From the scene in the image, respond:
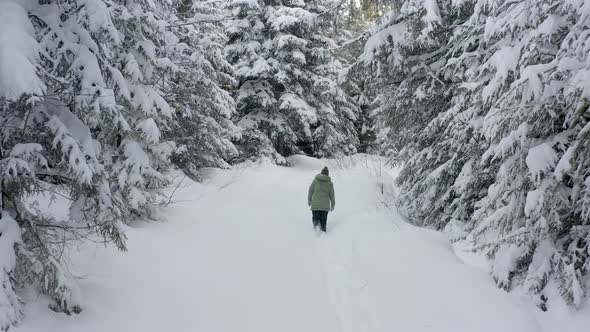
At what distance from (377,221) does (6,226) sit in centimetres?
746

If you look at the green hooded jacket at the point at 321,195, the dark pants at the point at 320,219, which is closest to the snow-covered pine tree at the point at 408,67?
the green hooded jacket at the point at 321,195

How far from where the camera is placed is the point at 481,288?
20.1 feet

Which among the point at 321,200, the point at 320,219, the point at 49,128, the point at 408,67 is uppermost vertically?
the point at 49,128

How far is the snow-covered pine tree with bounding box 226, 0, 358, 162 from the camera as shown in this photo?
20188mm

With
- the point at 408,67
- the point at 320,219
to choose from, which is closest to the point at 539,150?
the point at 408,67

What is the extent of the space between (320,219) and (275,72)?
11.2 metres

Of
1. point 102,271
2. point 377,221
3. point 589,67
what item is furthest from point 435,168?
point 102,271

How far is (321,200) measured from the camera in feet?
36.5

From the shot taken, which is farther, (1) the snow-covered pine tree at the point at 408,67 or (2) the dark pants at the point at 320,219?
(2) the dark pants at the point at 320,219

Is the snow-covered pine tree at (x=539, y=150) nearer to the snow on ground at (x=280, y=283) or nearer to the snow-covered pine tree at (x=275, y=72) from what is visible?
the snow on ground at (x=280, y=283)

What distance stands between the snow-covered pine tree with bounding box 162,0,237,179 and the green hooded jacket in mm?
5118

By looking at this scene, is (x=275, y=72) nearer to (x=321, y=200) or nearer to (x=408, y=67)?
(x=408, y=67)

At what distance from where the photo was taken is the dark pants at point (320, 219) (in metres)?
11.4

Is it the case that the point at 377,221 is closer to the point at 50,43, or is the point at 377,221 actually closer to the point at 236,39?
the point at 50,43
